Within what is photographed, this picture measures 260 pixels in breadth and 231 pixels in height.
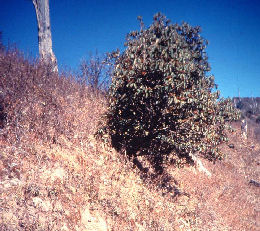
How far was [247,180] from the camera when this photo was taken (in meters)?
12.5

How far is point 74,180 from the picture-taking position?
4832 mm

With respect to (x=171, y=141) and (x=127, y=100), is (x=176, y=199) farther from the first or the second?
(x=127, y=100)

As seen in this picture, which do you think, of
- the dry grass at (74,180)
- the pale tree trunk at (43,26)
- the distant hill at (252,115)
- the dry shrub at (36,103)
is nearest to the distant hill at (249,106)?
the distant hill at (252,115)

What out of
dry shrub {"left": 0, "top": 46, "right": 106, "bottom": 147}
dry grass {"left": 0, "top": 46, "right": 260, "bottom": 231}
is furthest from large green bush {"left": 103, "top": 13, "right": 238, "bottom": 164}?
dry shrub {"left": 0, "top": 46, "right": 106, "bottom": 147}

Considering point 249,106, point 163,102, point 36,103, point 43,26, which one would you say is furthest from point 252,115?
point 36,103

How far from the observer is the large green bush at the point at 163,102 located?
19.6 ft

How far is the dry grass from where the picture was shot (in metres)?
3.99

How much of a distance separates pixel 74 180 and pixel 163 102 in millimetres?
3570

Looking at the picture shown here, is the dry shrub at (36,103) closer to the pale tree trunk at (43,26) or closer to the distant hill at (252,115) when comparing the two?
the pale tree trunk at (43,26)

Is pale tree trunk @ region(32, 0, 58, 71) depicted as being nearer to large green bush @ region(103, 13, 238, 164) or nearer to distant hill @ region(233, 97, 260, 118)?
large green bush @ region(103, 13, 238, 164)

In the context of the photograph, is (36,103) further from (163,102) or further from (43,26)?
(43,26)

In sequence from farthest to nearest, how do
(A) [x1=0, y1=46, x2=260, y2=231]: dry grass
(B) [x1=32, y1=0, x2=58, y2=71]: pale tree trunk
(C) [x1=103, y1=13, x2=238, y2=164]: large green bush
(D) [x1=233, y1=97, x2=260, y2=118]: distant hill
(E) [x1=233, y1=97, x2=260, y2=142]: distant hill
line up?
(D) [x1=233, y1=97, x2=260, y2=118]: distant hill → (E) [x1=233, y1=97, x2=260, y2=142]: distant hill → (B) [x1=32, y1=0, x2=58, y2=71]: pale tree trunk → (C) [x1=103, y1=13, x2=238, y2=164]: large green bush → (A) [x1=0, y1=46, x2=260, y2=231]: dry grass

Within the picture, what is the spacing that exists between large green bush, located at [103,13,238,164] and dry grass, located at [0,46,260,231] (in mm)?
1083

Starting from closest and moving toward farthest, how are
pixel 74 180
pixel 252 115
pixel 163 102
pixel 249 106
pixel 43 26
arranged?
pixel 74 180
pixel 163 102
pixel 43 26
pixel 252 115
pixel 249 106
